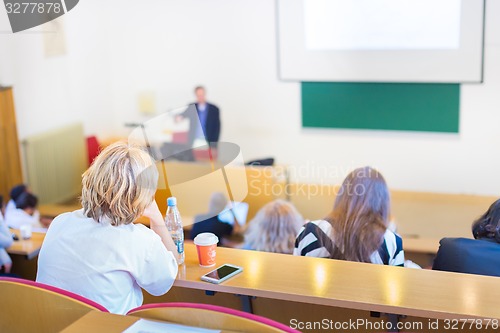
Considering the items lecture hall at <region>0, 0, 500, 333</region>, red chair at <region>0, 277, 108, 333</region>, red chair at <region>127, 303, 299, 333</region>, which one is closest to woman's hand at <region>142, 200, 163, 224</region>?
lecture hall at <region>0, 0, 500, 333</region>

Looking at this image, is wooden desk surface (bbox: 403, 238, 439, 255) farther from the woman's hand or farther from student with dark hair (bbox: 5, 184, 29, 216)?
student with dark hair (bbox: 5, 184, 29, 216)

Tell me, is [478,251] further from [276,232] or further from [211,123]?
[211,123]

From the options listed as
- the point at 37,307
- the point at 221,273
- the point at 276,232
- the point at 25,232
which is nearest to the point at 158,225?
the point at 221,273

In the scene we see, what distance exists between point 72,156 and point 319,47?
3099 millimetres

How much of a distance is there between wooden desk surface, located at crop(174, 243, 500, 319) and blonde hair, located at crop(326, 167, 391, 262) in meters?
0.26

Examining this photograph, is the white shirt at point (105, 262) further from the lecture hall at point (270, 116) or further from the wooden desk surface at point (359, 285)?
the lecture hall at point (270, 116)

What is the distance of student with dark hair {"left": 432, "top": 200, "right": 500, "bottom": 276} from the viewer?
9.61 ft

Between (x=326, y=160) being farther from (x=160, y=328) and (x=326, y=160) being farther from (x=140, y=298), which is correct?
(x=160, y=328)

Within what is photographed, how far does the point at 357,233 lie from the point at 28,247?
1.89 m

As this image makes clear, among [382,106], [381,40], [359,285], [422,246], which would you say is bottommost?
[422,246]

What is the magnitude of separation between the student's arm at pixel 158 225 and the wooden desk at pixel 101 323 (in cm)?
81

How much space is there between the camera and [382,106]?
740 centimetres

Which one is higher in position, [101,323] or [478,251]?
[101,323]

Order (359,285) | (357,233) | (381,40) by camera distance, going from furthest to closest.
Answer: (381,40)
(357,233)
(359,285)
